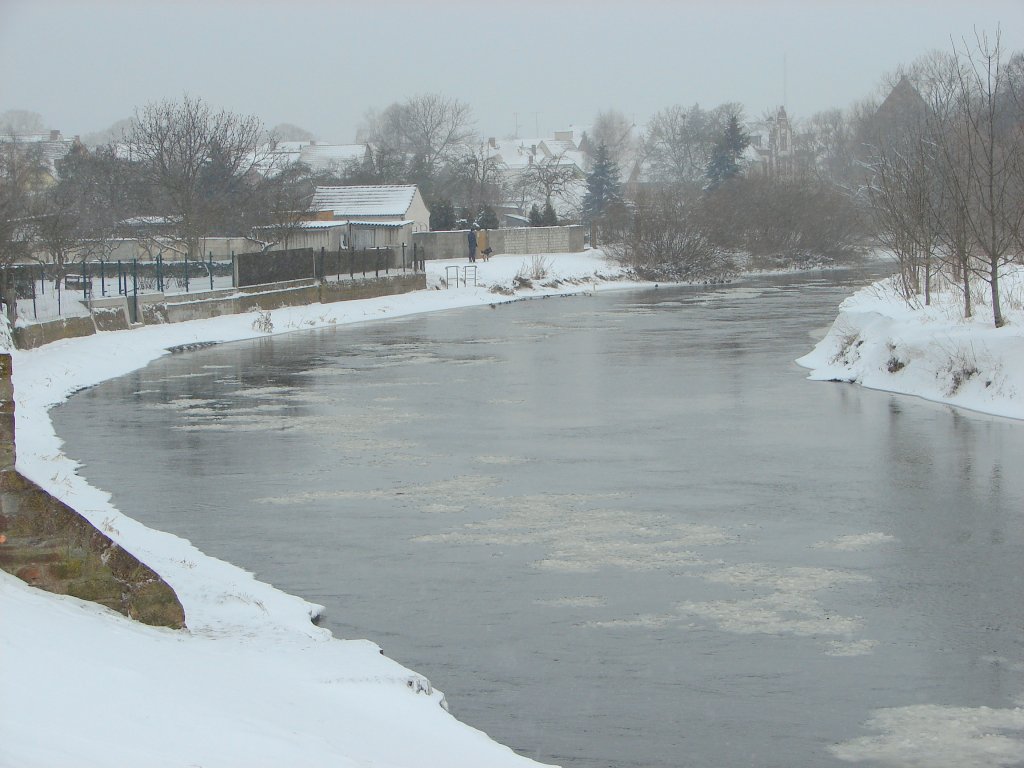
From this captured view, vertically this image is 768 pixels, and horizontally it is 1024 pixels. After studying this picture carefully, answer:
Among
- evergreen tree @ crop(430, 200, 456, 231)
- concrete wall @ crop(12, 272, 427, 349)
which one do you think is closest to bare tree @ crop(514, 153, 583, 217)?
evergreen tree @ crop(430, 200, 456, 231)

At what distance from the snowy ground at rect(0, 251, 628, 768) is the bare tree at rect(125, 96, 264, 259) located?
135ft

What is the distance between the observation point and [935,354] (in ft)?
72.6

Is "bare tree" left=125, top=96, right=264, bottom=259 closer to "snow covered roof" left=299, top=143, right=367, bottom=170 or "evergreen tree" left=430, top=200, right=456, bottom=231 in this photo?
"evergreen tree" left=430, top=200, right=456, bottom=231

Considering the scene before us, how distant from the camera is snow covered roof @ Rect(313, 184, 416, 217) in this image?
7794 centimetres

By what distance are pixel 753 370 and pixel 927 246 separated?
6.09 metres

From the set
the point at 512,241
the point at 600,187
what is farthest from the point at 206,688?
the point at 600,187

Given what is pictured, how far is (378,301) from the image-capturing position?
47031 millimetres

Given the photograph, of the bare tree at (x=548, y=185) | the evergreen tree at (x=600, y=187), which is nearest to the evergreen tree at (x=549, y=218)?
the evergreen tree at (x=600, y=187)

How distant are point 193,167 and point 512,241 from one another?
86.5 ft

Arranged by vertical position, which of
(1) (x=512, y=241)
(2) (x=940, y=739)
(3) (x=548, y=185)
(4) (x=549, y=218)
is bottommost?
(2) (x=940, y=739)

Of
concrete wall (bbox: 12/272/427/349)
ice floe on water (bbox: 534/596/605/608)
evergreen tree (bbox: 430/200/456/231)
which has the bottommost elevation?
ice floe on water (bbox: 534/596/605/608)

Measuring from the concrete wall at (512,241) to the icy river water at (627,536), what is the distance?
4774 cm

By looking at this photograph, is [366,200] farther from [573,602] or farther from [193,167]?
[573,602]

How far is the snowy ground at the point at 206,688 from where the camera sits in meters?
5.20
